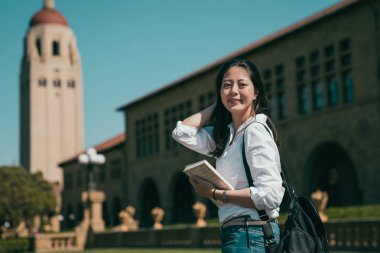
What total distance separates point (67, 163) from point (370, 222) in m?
64.5

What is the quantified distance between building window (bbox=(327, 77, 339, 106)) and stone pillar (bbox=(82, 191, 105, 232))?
1255cm

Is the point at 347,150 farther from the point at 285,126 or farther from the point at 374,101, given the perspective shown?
the point at 285,126

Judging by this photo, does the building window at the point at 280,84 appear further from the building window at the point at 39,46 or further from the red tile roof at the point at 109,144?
the building window at the point at 39,46

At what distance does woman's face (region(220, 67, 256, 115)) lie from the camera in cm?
392

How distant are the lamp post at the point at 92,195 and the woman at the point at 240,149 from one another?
1001 inches

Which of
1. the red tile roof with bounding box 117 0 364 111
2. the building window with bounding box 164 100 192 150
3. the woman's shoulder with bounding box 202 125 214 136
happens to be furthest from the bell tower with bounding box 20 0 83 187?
the woman's shoulder with bounding box 202 125 214 136

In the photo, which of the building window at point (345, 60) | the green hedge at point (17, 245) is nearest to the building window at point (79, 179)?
the green hedge at point (17, 245)

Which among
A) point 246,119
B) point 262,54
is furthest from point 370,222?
point 262,54

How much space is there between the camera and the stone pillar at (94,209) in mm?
34156

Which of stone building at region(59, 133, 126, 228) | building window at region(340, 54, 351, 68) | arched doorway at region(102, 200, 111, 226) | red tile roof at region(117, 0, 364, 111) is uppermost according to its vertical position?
red tile roof at region(117, 0, 364, 111)

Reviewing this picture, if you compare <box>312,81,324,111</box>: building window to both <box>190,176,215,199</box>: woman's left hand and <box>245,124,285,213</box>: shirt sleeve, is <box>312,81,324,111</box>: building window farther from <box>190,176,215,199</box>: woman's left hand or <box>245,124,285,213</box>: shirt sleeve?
<box>245,124,285,213</box>: shirt sleeve

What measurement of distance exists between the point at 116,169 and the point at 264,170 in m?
62.2

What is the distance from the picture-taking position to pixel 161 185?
5381 cm

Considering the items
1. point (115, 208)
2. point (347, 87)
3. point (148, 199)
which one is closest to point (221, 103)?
point (347, 87)
